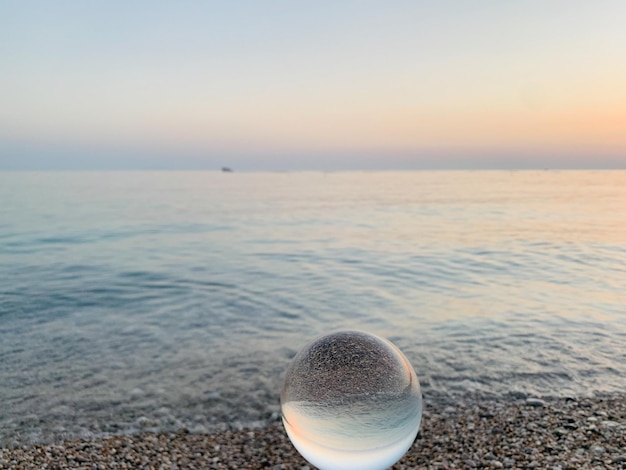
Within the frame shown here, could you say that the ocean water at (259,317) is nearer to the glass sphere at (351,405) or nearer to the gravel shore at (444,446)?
the gravel shore at (444,446)

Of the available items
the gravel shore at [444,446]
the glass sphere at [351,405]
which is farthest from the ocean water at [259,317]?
the glass sphere at [351,405]

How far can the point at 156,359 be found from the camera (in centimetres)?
837

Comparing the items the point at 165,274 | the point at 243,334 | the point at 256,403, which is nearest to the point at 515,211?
A: the point at 165,274

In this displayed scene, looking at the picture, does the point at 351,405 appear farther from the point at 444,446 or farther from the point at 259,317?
the point at 259,317

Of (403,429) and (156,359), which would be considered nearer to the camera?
(403,429)

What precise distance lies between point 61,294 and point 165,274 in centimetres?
343

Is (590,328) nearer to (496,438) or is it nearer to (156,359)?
(496,438)

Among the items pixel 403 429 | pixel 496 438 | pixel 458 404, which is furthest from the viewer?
pixel 458 404

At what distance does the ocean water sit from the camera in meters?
6.78

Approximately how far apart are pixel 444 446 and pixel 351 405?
1.99 m

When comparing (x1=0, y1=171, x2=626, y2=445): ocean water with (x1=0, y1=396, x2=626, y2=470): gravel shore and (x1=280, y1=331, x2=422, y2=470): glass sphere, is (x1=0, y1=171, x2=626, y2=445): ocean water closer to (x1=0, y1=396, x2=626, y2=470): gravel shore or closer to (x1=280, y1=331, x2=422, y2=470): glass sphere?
(x1=0, y1=396, x2=626, y2=470): gravel shore

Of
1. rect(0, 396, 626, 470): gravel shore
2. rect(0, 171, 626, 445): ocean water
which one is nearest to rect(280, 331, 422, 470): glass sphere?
rect(0, 396, 626, 470): gravel shore

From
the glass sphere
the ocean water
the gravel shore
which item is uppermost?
the glass sphere

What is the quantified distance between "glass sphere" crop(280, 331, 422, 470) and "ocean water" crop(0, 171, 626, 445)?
2.44 m
